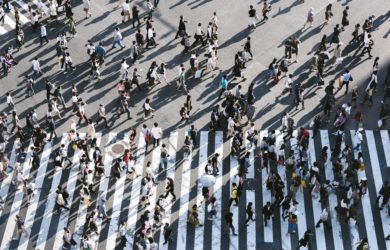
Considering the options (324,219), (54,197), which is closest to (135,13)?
(54,197)

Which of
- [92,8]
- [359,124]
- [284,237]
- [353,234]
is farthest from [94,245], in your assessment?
[92,8]

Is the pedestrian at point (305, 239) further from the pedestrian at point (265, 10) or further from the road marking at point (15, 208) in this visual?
the pedestrian at point (265, 10)

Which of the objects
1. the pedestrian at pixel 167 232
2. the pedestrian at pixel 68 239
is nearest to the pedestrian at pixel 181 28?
the pedestrian at pixel 167 232

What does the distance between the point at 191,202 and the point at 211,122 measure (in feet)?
17.5

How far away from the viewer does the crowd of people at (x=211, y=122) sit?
28.9m

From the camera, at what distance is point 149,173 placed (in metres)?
30.0

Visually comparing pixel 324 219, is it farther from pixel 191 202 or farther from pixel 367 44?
pixel 367 44

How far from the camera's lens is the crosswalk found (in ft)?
93.0

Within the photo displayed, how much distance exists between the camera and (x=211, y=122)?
3347 cm

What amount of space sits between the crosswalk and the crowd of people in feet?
1.14

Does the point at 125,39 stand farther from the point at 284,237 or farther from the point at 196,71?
the point at 284,237

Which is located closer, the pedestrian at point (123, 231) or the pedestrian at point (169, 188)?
the pedestrian at point (123, 231)

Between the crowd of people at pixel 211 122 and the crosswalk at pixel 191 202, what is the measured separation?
346mm

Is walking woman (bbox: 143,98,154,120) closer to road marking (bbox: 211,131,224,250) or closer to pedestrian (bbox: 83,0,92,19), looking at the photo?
road marking (bbox: 211,131,224,250)
